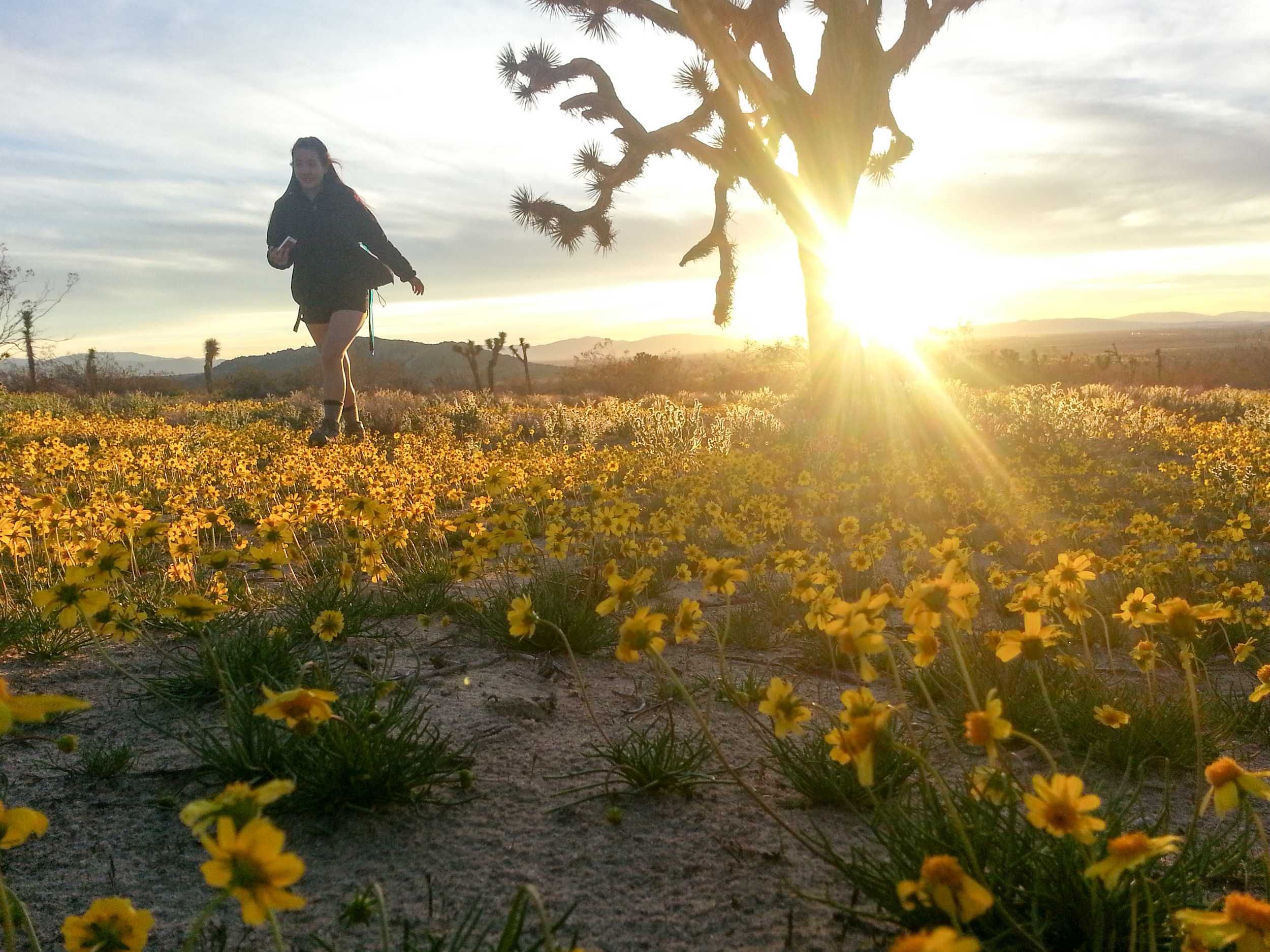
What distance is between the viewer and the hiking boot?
9.34 m

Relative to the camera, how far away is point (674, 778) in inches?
84.5

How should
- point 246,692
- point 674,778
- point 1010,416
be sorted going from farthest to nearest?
point 1010,416, point 246,692, point 674,778

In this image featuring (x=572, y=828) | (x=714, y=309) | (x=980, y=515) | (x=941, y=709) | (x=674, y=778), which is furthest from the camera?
(x=714, y=309)

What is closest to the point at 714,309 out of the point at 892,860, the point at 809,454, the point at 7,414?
the point at 809,454

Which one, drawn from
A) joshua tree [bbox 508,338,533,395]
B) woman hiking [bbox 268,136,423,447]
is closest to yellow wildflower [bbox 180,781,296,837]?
woman hiking [bbox 268,136,423,447]

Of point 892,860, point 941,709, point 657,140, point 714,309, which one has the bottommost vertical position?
point 941,709

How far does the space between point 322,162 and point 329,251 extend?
97 cm

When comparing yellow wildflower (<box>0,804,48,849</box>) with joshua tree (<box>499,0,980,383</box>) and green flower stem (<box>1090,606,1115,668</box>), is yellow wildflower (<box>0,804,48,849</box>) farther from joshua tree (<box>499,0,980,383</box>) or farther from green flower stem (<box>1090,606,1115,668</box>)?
joshua tree (<box>499,0,980,383</box>)

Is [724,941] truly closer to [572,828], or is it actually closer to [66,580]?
[572,828]

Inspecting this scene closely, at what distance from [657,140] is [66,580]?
17183 millimetres

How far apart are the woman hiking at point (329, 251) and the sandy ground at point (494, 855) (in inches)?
272

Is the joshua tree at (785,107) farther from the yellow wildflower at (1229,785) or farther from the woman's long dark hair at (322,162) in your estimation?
the yellow wildflower at (1229,785)

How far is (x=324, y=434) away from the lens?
9438 mm

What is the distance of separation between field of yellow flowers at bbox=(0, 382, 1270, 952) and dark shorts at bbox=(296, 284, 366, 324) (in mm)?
3759
